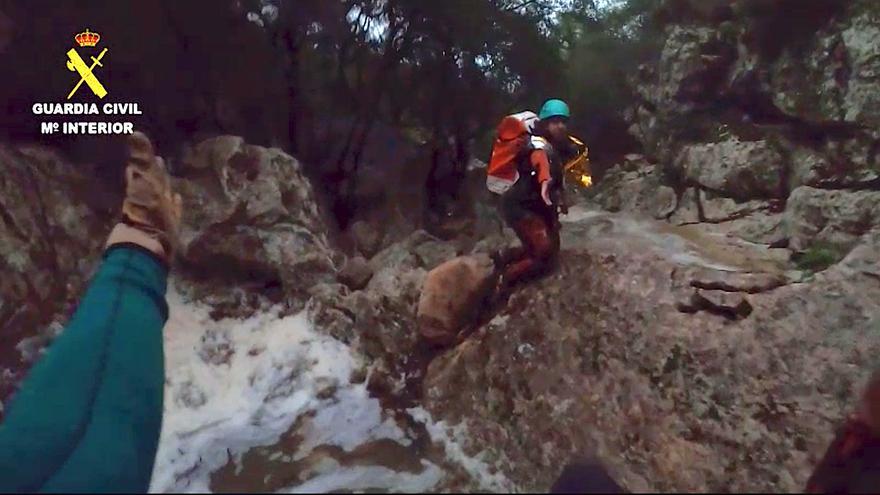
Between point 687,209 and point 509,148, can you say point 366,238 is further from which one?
point 687,209

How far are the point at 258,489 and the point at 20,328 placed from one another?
8.12 feet

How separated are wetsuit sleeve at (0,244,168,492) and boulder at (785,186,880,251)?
3.45 meters

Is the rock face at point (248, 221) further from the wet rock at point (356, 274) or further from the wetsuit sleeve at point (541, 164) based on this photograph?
the wetsuit sleeve at point (541, 164)

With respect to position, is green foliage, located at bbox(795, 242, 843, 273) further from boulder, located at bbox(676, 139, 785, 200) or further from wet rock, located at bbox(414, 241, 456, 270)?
wet rock, located at bbox(414, 241, 456, 270)

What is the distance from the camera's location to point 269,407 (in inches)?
96.7

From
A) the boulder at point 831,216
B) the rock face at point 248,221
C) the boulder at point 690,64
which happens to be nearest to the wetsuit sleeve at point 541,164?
the rock face at point 248,221

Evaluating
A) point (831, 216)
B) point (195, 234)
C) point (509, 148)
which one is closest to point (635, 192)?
point (831, 216)

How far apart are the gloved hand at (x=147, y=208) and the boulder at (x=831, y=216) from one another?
3300 millimetres

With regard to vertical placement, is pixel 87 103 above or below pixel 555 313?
above

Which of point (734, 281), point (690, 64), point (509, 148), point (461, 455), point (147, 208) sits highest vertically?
point (690, 64)

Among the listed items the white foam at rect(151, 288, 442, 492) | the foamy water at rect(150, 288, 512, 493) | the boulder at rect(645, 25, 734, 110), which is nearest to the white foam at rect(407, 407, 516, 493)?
the foamy water at rect(150, 288, 512, 493)

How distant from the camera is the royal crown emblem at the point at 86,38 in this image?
341 cm

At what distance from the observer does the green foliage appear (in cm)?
329

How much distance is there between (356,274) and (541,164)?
50.1 inches
